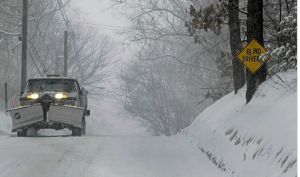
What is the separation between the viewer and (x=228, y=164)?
10031 millimetres

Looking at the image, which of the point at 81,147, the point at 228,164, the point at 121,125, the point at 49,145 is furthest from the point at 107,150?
the point at 121,125

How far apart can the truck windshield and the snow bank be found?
5481 mm

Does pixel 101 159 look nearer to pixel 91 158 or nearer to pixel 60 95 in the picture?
pixel 91 158

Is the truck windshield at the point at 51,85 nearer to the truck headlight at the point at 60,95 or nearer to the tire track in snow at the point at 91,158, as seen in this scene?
the truck headlight at the point at 60,95

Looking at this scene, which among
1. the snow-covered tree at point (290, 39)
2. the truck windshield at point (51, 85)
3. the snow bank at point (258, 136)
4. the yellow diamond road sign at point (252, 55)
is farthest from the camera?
the truck windshield at point (51, 85)

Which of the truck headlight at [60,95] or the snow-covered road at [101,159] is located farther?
the truck headlight at [60,95]

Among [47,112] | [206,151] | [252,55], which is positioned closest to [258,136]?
[206,151]

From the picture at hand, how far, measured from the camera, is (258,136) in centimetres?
962

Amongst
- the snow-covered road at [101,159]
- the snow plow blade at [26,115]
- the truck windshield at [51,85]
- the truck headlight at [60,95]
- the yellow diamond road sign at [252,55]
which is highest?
the yellow diamond road sign at [252,55]

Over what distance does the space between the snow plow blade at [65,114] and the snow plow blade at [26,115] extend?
13.3 inches

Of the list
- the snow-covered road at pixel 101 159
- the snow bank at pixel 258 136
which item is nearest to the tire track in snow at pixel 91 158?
the snow-covered road at pixel 101 159

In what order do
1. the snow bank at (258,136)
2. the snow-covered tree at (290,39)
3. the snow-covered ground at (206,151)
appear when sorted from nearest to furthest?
1. the snow bank at (258,136)
2. the snow-covered ground at (206,151)
3. the snow-covered tree at (290,39)

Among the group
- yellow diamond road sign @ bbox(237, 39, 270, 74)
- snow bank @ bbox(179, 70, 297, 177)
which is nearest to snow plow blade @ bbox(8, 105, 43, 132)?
snow bank @ bbox(179, 70, 297, 177)

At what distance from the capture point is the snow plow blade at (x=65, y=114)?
691 inches
